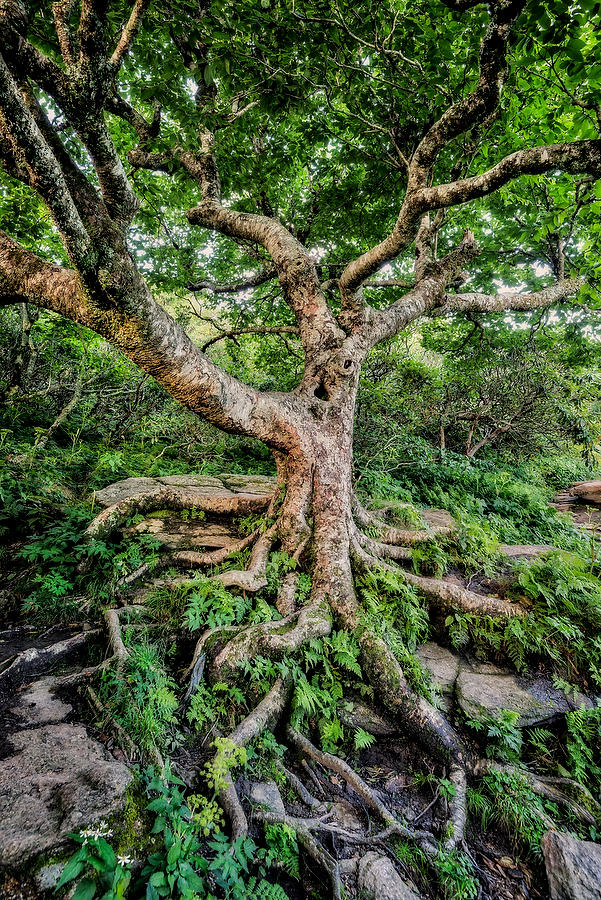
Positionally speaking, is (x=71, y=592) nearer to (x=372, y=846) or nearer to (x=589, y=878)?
(x=372, y=846)

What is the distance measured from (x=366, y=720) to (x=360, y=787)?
63cm

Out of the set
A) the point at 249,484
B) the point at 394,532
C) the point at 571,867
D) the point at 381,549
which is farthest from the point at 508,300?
the point at 571,867

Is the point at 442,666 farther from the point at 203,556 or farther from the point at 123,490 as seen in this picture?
the point at 123,490

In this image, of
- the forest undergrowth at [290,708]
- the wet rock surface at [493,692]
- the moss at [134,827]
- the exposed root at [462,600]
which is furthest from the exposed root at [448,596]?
the moss at [134,827]

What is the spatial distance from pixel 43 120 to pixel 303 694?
16.6 ft

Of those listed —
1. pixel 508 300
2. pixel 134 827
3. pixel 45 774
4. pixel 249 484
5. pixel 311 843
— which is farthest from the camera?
pixel 508 300

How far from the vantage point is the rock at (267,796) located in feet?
7.71

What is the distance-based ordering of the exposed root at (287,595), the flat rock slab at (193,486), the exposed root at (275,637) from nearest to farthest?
the exposed root at (275,637) < the exposed root at (287,595) < the flat rock slab at (193,486)

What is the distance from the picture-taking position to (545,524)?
7895 millimetres

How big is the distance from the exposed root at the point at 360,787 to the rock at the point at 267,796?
1.51 ft

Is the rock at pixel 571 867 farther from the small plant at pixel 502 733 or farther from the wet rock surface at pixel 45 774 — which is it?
the wet rock surface at pixel 45 774

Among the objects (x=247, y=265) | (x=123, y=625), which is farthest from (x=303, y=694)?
(x=247, y=265)

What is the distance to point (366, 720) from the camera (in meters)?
3.25

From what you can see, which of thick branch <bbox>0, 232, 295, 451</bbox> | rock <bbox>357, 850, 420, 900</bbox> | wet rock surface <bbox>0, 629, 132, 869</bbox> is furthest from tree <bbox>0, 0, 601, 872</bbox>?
wet rock surface <bbox>0, 629, 132, 869</bbox>
